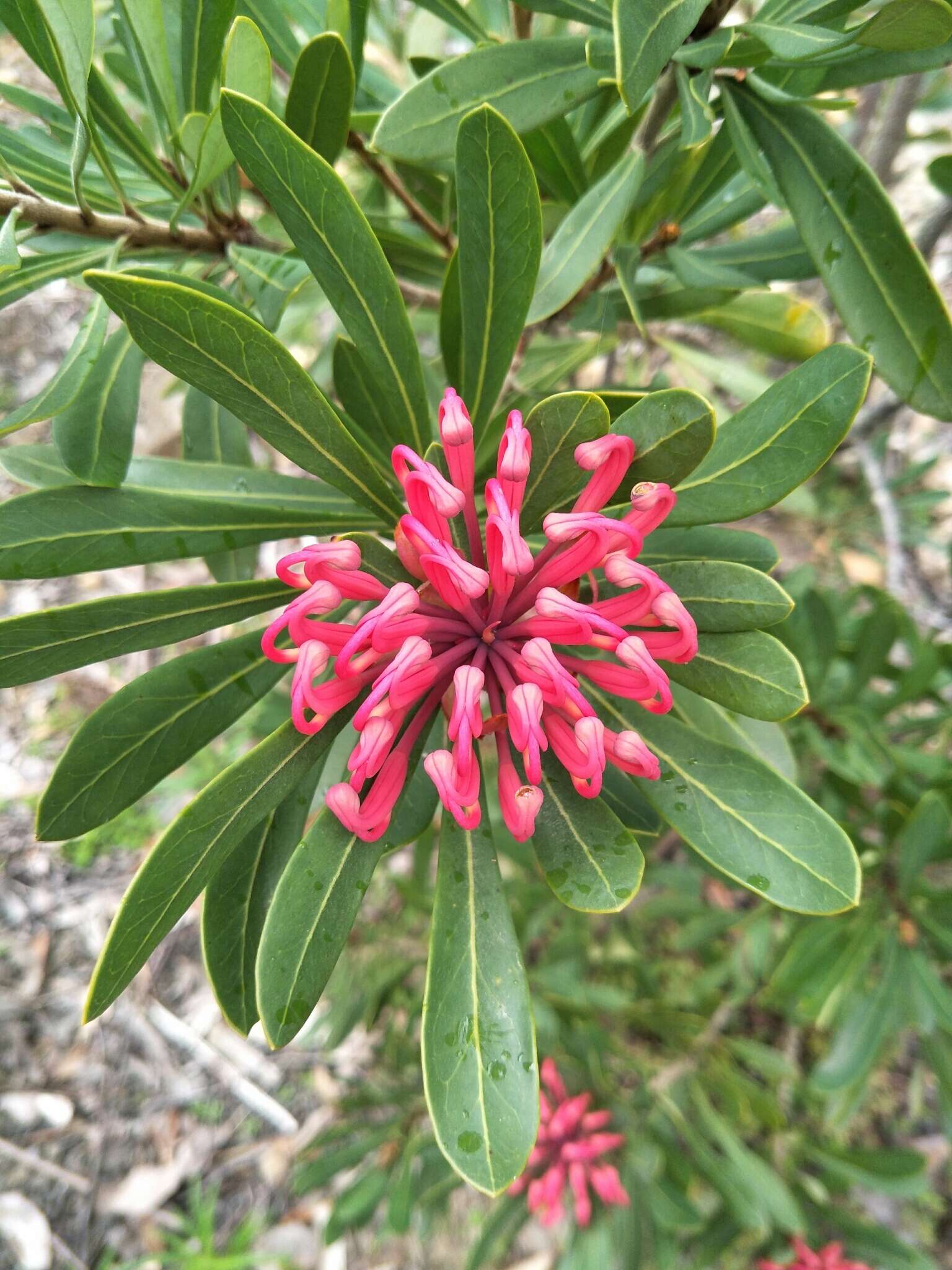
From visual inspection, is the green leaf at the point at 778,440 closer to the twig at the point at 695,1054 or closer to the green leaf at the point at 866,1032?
the green leaf at the point at 866,1032

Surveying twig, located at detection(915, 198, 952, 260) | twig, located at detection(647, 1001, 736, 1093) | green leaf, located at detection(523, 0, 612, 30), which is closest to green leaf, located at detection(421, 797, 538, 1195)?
green leaf, located at detection(523, 0, 612, 30)

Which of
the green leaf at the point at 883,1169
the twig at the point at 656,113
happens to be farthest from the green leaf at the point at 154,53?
the green leaf at the point at 883,1169

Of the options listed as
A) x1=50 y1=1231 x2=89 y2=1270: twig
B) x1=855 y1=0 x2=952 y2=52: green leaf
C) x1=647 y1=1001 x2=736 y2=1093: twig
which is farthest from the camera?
x1=50 y1=1231 x2=89 y2=1270: twig

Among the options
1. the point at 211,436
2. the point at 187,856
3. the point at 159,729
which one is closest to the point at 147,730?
the point at 159,729

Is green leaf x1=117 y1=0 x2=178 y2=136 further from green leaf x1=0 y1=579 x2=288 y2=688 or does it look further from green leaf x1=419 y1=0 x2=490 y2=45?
green leaf x1=0 y1=579 x2=288 y2=688

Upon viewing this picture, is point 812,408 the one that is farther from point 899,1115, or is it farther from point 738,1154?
point 899,1115

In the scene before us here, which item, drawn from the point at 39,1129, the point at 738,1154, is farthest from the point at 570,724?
the point at 39,1129
